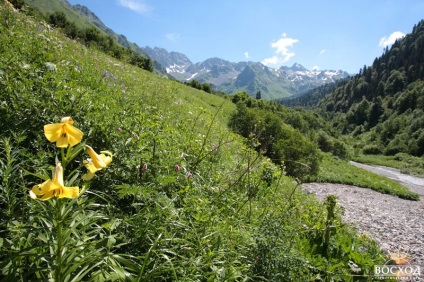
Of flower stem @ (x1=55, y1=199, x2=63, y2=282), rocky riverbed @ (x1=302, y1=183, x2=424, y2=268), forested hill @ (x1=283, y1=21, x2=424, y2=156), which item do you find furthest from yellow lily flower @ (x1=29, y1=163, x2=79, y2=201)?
forested hill @ (x1=283, y1=21, x2=424, y2=156)

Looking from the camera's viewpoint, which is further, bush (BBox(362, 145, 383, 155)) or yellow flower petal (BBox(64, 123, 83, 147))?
bush (BBox(362, 145, 383, 155))

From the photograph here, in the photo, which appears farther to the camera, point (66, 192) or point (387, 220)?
point (387, 220)

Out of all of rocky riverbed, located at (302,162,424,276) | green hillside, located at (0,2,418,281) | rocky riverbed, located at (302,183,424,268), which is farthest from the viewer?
rocky riverbed, located at (302,183,424,268)

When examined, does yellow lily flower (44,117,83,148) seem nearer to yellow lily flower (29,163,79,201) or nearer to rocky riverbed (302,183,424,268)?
yellow lily flower (29,163,79,201)

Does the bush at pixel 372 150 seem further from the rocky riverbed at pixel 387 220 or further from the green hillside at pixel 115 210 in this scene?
the green hillside at pixel 115 210

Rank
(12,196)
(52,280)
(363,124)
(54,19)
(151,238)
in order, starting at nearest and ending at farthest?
(52,280) < (12,196) < (151,238) < (54,19) < (363,124)

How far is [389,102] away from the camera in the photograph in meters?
110

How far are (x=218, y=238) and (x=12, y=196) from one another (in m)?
1.93

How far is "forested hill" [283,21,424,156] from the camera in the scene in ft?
260

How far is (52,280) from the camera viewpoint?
1.77 meters

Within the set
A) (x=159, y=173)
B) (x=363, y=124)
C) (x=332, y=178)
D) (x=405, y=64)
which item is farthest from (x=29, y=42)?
(x=405, y=64)

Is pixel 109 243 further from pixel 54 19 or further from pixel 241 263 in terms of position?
pixel 54 19

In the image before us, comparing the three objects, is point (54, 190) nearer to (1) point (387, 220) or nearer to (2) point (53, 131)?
(2) point (53, 131)

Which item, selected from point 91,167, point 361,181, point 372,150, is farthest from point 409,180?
point 91,167
